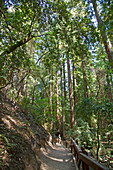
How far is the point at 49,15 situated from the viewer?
16.4 feet

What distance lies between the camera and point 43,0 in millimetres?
4617

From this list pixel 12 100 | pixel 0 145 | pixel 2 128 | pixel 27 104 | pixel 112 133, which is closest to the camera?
pixel 0 145

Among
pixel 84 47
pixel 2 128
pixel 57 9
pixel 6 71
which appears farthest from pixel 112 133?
pixel 57 9

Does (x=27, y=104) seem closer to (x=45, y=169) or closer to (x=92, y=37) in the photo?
(x=45, y=169)

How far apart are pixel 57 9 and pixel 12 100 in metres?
5.98

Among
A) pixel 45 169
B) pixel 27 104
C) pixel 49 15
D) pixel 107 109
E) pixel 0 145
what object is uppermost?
pixel 49 15

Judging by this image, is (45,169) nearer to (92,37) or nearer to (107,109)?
(107,109)

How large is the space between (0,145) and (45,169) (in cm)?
273

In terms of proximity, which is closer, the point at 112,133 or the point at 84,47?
the point at 84,47

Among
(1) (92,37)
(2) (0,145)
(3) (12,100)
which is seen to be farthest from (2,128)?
(1) (92,37)

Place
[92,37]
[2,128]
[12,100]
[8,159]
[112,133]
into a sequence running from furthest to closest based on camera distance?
[12,100] < [112,133] < [92,37] < [2,128] < [8,159]

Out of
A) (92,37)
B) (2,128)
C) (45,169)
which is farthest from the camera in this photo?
(45,169)

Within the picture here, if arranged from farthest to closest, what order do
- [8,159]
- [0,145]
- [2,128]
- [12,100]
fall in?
[12,100], [2,128], [0,145], [8,159]

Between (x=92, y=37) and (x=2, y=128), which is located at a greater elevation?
(x=92, y=37)
